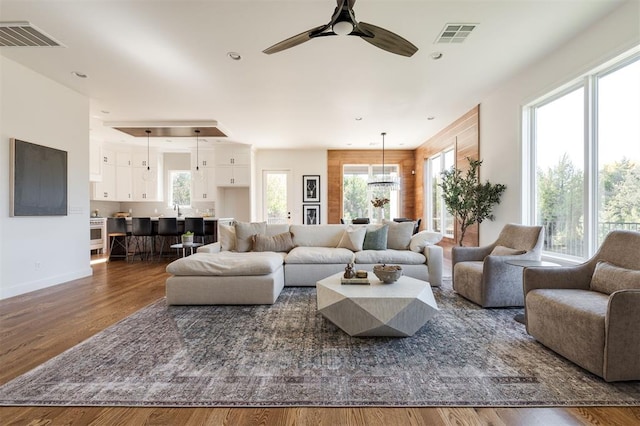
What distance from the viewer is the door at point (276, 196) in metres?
8.80

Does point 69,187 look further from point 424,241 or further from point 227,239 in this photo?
point 424,241

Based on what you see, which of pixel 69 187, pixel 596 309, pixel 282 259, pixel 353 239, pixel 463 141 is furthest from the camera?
pixel 463 141

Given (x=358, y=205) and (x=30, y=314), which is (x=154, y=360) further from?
(x=358, y=205)

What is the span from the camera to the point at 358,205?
886cm

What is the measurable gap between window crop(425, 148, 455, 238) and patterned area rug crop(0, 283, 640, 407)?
4.24 metres

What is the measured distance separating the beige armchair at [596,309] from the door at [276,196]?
7.03m

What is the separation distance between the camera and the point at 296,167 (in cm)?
877

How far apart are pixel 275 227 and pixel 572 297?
3621 millimetres

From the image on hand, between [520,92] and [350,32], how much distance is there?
3147 mm

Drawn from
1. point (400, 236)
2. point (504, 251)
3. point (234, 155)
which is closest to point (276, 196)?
point (234, 155)

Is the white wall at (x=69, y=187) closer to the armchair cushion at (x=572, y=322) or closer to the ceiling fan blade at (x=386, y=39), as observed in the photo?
the ceiling fan blade at (x=386, y=39)

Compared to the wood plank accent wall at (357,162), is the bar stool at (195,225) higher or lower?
lower

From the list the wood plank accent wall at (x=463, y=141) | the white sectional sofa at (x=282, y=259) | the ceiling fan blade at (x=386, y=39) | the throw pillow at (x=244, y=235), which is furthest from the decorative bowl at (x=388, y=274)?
the wood plank accent wall at (x=463, y=141)

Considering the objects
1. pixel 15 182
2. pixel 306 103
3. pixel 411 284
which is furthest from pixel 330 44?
pixel 15 182
